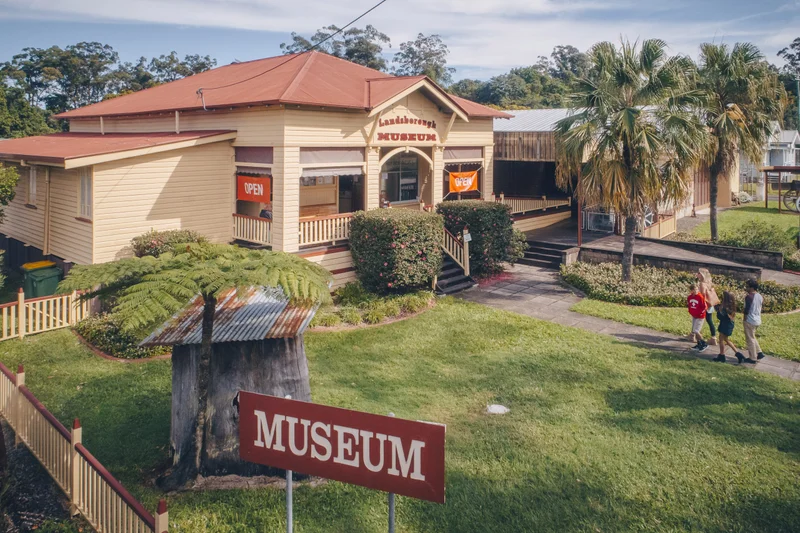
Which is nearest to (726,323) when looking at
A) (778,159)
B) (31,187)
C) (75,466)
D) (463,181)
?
(463,181)

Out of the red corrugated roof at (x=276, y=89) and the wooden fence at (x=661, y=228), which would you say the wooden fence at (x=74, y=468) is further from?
the wooden fence at (x=661, y=228)

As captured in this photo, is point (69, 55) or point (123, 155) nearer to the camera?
point (123, 155)

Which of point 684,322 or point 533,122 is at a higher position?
point 533,122

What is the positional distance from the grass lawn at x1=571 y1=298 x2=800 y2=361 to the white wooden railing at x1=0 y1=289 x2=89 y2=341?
12.2 meters

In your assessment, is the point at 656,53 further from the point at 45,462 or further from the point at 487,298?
the point at 45,462

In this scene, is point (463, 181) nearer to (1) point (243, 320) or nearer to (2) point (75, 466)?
(1) point (243, 320)

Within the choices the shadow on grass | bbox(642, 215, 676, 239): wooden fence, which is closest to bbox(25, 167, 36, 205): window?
the shadow on grass

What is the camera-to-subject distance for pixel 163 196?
16297 millimetres

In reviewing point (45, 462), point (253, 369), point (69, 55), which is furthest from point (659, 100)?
point (69, 55)

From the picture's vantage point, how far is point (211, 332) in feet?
25.7

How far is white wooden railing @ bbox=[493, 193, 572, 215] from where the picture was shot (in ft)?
83.9

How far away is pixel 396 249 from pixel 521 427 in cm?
737

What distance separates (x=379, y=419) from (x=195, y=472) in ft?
13.8

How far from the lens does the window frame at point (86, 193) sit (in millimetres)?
15317
